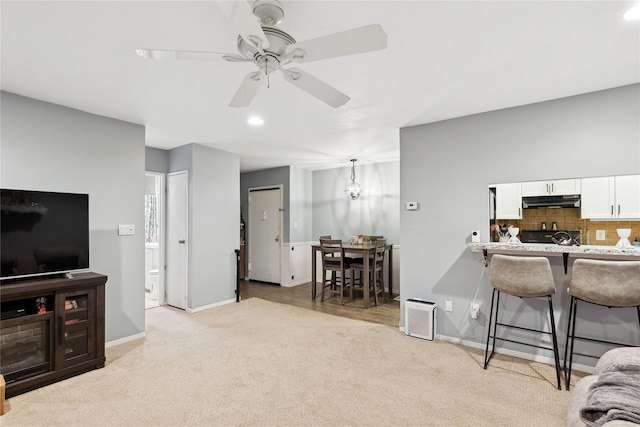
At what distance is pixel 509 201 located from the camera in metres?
3.06

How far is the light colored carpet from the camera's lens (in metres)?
2.07

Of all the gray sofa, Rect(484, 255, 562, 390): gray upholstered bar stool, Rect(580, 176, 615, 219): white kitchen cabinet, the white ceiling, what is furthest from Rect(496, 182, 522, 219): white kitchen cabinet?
the gray sofa

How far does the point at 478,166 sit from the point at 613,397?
7.83ft

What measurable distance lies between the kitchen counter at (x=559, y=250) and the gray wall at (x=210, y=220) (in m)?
3.34

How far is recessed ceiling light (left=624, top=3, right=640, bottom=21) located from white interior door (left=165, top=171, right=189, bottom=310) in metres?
4.45

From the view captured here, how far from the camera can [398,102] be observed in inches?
116

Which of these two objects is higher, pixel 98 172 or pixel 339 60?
pixel 339 60

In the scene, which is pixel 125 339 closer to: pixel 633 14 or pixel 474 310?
pixel 474 310

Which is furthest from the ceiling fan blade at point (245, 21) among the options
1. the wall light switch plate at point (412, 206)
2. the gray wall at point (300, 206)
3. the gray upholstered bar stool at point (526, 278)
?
the gray wall at point (300, 206)

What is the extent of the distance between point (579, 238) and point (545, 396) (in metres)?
1.34

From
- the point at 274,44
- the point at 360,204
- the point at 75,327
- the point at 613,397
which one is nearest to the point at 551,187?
the point at 613,397

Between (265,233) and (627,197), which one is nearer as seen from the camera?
(627,197)

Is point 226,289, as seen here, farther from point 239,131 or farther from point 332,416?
point 332,416

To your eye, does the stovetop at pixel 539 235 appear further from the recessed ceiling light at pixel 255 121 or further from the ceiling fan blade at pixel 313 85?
the recessed ceiling light at pixel 255 121
